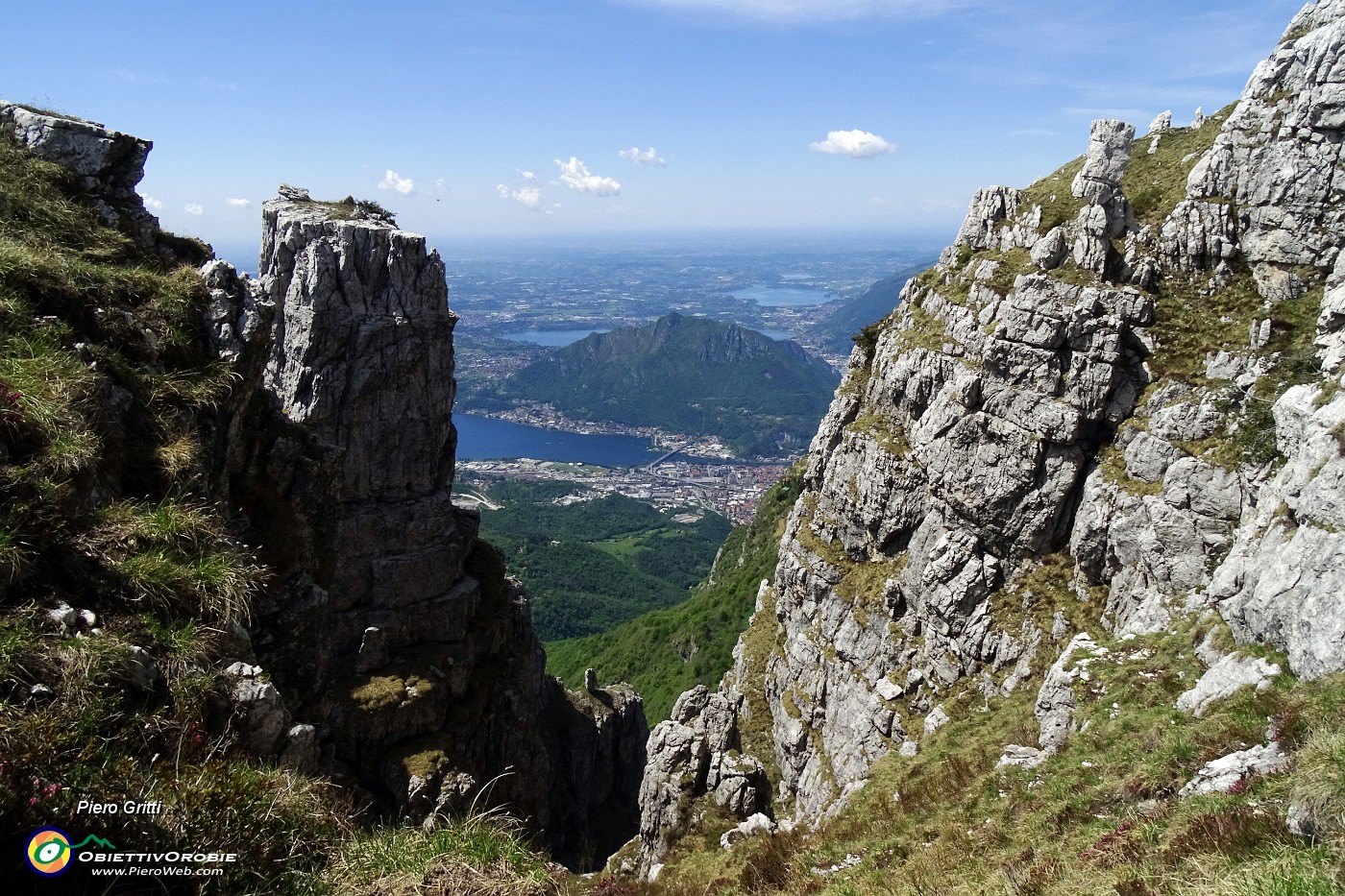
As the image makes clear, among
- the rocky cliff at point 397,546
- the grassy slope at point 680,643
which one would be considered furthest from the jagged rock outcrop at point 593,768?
the grassy slope at point 680,643

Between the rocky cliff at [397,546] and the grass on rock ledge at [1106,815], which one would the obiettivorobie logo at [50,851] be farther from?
the rocky cliff at [397,546]

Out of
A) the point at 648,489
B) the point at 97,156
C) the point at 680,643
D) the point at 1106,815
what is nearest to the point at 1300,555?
the point at 1106,815

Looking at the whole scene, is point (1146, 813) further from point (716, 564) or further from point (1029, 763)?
point (716, 564)

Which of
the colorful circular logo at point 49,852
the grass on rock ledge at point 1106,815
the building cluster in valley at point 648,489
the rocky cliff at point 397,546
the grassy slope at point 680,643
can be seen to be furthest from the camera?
the building cluster in valley at point 648,489

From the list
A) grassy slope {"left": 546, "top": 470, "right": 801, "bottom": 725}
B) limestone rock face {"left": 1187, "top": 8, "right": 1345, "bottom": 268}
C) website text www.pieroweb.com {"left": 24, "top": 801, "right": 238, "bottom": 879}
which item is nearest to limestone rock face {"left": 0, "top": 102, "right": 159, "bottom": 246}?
website text www.pieroweb.com {"left": 24, "top": 801, "right": 238, "bottom": 879}

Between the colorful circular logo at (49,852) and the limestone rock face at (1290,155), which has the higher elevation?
the limestone rock face at (1290,155)

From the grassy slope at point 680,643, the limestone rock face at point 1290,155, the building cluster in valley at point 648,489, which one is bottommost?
the building cluster in valley at point 648,489

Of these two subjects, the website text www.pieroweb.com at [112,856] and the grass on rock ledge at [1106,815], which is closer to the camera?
the website text www.pieroweb.com at [112,856]
